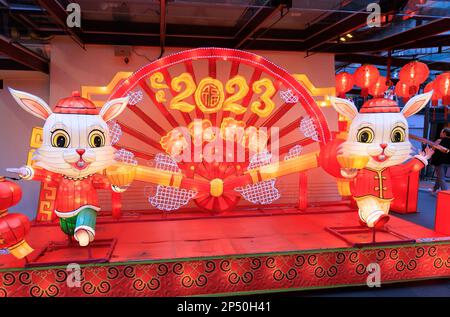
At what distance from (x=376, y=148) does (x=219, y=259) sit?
6.04ft

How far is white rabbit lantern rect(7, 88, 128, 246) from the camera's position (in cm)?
302

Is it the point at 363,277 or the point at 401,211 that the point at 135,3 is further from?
the point at 401,211

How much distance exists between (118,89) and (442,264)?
12.3 feet

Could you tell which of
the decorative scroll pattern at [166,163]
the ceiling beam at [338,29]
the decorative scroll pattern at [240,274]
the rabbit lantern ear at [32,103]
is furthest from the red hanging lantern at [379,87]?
the rabbit lantern ear at [32,103]

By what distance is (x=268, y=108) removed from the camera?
4.28 m

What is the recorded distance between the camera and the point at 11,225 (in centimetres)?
278

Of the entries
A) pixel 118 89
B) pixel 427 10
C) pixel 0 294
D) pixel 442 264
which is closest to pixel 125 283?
pixel 0 294

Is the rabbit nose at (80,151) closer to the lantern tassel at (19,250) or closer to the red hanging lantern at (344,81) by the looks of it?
the lantern tassel at (19,250)

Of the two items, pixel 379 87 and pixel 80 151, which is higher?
pixel 379 87

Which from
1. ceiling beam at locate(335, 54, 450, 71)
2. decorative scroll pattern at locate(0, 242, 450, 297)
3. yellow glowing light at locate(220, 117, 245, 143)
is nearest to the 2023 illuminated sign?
yellow glowing light at locate(220, 117, 245, 143)

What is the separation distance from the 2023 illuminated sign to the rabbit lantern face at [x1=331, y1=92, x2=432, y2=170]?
0.90m

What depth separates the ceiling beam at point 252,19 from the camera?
399cm

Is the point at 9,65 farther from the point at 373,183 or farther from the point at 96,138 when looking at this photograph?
the point at 373,183

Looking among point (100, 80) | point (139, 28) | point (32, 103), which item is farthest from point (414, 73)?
point (32, 103)
